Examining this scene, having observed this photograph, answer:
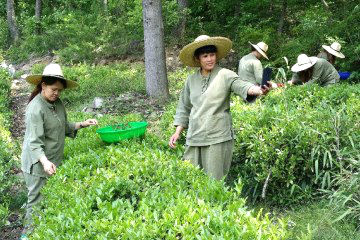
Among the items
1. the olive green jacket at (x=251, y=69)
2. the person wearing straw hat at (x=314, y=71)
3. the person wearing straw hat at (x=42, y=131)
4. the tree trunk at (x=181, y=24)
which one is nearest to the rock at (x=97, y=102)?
the olive green jacket at (x=251, y=69)

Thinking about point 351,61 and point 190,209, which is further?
point 351,61

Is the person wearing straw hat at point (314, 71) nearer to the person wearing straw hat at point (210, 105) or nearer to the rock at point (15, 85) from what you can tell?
the person wearing straw hat at point (210, 105)

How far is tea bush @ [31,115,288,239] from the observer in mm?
2389

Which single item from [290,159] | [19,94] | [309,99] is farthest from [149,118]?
[19,94]

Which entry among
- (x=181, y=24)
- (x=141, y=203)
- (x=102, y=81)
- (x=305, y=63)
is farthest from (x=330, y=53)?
(x=181, y=24)

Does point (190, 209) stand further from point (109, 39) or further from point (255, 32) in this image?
point (109, 39)

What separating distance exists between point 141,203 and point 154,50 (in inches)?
295

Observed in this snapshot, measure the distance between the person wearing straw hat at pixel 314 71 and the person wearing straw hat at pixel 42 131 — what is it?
4.09m

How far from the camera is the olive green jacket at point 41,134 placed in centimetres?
411

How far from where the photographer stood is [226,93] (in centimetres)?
412

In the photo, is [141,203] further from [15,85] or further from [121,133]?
[15,85]

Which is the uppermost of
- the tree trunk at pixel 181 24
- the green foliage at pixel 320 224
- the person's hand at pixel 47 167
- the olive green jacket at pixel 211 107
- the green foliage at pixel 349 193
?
the tree trunk at pixel 181 24

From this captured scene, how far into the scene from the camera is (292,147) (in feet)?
15.5

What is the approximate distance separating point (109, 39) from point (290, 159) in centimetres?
1167
